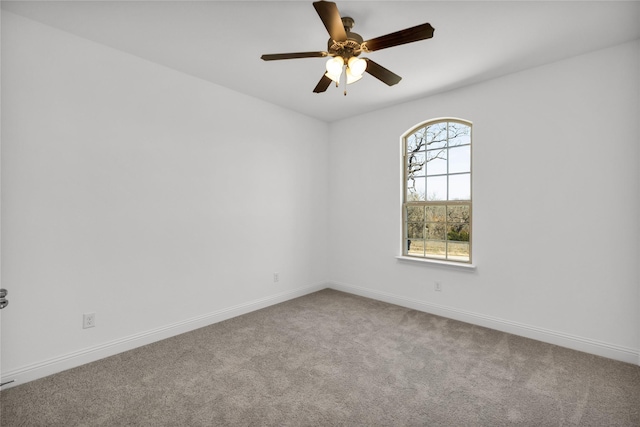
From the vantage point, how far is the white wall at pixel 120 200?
7.27 ft

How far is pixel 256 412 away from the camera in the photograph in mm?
1908

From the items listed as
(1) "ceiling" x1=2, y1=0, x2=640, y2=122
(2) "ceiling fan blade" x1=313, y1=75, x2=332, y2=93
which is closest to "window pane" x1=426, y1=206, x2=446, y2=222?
(1) "ceiling" x1=2, y1=0, x2=640, y2=122

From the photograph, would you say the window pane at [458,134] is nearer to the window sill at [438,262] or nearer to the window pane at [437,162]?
the window pane at [437,162]

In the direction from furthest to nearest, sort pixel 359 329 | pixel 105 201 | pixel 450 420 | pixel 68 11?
pixel 359 329 < pixel 105 201 < pixel 68 11 < pixel 450 420

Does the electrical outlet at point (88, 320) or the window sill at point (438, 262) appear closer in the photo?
the electrical outlet at point (88, 320)

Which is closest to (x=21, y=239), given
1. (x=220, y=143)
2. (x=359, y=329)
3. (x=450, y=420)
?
(x=220, y=143)

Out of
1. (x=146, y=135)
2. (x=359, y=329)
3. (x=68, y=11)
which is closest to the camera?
(x=68, y=11)

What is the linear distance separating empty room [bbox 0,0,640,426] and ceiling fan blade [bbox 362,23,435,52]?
0.06ft

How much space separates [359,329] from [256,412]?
5.09 ft

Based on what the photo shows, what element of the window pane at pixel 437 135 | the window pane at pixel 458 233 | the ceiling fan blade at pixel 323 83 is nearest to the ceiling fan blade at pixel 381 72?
the ceiling fan blade at pixel 323 83

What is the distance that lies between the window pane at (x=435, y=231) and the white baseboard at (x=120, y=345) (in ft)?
7.17

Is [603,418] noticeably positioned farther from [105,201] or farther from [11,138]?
[11,138]

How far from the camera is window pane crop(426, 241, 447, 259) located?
3.71 metres

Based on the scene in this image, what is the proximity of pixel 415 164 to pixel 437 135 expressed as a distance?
448 mm
